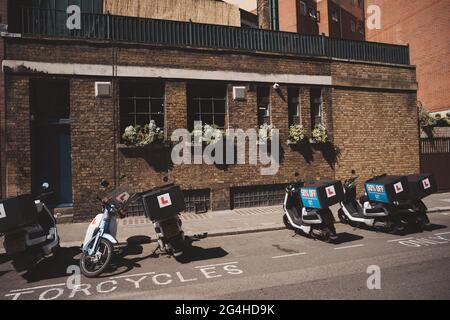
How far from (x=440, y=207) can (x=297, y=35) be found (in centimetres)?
857

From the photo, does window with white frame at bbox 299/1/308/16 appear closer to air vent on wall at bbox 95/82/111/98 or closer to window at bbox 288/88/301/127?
window at bbox 288/88/301/127

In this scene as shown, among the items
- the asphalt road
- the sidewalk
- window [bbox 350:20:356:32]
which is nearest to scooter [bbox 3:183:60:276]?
the asphalt road

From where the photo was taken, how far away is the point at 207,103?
471 inches

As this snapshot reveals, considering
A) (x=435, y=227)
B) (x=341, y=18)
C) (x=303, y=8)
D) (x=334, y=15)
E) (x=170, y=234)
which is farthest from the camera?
(x=341, y=18)

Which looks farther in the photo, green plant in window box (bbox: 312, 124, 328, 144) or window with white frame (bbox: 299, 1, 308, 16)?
window with white frame (bbox: 299, 1, 308, 16)

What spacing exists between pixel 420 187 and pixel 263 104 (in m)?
6.41

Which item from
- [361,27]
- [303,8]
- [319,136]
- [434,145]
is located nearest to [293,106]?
[319,136]

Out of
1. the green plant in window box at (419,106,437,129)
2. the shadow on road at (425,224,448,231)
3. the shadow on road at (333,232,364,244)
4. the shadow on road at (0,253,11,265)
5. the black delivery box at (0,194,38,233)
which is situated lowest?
the shadow on road at (0,253,11,265)

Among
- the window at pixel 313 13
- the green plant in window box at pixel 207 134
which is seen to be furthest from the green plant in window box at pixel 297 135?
the window at pixel 313 13

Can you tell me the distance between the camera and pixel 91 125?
406 inches

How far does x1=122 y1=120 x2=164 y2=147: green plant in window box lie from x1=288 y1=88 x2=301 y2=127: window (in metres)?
5.52

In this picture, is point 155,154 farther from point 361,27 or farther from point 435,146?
point 361,27

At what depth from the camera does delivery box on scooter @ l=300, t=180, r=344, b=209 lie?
7125 mm

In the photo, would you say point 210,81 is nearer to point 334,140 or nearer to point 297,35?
point 297,35
